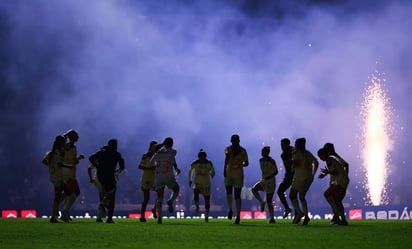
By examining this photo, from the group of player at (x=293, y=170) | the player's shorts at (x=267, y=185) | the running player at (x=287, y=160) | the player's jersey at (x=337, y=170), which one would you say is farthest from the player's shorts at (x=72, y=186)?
the player's jersey at (x=337, y=170)

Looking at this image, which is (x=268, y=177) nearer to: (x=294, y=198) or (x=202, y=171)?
(x=294, y=198)

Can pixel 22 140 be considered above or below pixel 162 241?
above

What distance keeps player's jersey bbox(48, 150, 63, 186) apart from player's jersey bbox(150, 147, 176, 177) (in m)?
2.87

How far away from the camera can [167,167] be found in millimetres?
18828

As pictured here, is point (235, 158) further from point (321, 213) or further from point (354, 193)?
point (354, 193)

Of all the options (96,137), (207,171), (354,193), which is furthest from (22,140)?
(207,171)

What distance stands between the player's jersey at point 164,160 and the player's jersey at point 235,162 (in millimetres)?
1747

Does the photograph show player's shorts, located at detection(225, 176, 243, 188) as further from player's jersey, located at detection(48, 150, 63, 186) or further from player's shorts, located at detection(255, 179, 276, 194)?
player's jersey, located at detection(48, 150, 63, 186)

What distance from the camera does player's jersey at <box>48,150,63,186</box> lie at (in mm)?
19719

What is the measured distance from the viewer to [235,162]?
19.9 m

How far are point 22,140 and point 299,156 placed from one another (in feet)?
371

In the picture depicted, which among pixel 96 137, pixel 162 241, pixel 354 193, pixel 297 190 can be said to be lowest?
pixel 162 241

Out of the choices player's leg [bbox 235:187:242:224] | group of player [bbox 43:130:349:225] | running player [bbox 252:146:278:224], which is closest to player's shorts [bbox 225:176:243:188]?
group of player [bbox 43:130:349:225]

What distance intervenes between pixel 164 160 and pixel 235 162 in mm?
2200
